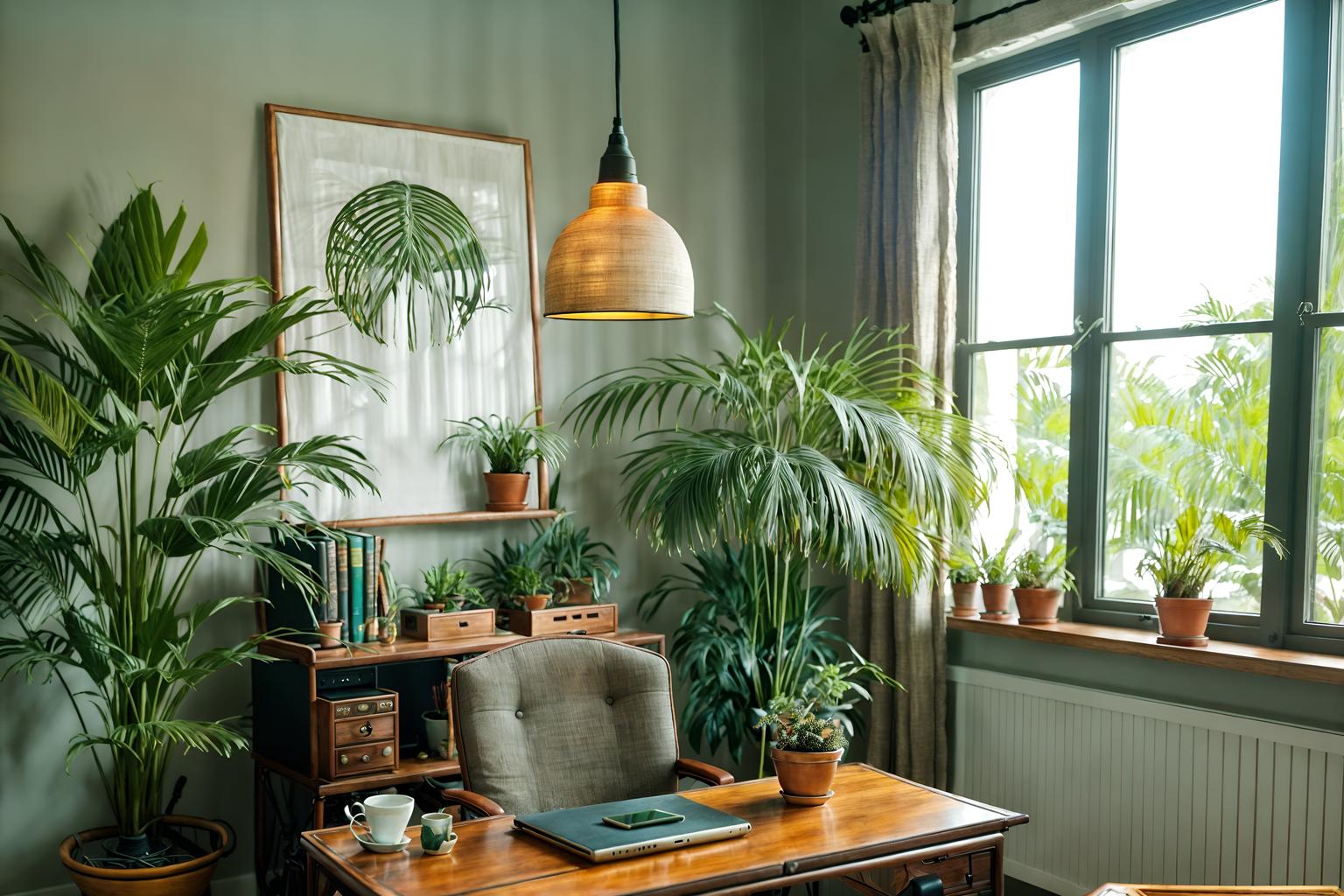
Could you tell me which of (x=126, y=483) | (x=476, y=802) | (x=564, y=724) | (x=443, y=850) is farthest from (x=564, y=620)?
(x=443, y=850)

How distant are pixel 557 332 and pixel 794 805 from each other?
2.13 m

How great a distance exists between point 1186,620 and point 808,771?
1388 mm

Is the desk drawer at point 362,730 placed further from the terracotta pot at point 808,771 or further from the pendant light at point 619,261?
the pendant light at point 619,261

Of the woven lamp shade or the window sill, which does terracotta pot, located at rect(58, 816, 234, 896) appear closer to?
the woven lamp shade

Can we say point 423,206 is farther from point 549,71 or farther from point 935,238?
point 935,238

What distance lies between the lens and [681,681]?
13.5 feet

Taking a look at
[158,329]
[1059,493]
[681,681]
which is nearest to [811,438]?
[1059,493]

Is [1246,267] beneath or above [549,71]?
beneath

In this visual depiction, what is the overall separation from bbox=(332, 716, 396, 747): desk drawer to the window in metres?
1.90

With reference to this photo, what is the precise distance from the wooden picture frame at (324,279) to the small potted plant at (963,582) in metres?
1.33

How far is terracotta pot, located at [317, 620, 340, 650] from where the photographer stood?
3.16m

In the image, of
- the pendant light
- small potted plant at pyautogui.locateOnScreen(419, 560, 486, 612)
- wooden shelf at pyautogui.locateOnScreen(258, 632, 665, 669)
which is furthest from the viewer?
small potted plant at pyautogui.locateOnScreen(419, 560, 486, 612)

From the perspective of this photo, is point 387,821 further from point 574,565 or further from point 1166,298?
point 1166,298

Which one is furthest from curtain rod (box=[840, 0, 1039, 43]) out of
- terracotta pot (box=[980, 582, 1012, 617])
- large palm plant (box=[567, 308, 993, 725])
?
terracotta pot (box=[980, 582, 1012, 617])
